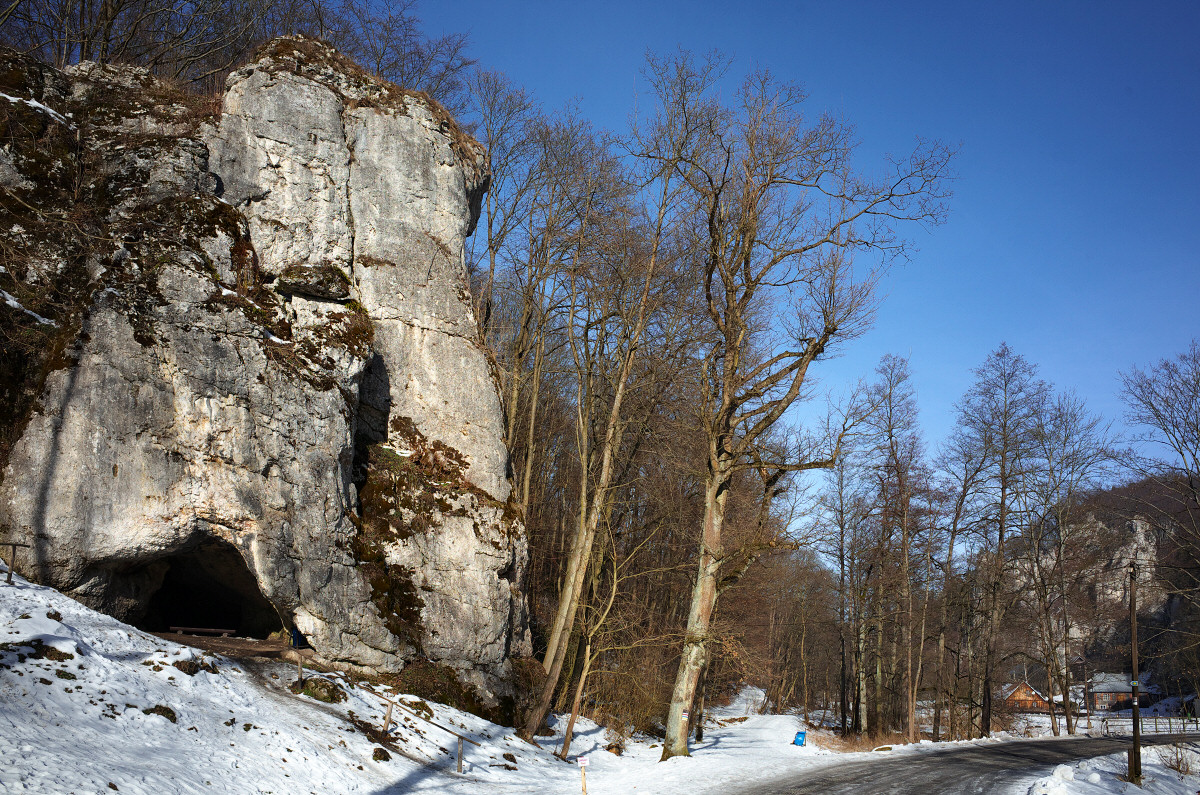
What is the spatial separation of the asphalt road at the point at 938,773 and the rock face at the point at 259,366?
6.69 metres

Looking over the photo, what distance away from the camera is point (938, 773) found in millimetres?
12914

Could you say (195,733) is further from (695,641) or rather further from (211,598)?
(211,598)

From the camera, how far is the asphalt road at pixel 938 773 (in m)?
10.8

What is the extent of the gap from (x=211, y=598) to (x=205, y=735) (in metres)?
8.42

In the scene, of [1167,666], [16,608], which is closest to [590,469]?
[16,608]

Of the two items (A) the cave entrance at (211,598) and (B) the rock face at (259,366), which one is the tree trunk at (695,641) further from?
(A) the cave entrance at (211,598)

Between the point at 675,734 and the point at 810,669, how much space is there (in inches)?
1232

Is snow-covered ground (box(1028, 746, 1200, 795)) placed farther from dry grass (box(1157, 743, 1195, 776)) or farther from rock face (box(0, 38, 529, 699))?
rock face (box(0, 38, 529, 699))

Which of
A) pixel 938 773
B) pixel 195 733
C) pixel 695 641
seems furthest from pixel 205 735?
pixel 938 773

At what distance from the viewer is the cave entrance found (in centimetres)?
1379

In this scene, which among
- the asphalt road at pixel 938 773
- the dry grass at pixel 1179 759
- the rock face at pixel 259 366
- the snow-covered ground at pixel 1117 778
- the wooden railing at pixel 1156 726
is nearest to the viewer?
the asphalt road at pixel 938 773

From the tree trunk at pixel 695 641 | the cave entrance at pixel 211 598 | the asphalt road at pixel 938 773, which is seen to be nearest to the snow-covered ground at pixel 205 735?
the tree trunk at pixel 695 641

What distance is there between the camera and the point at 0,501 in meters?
10.3

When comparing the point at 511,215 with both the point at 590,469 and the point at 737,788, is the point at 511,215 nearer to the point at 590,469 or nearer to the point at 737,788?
the point at 590,469
